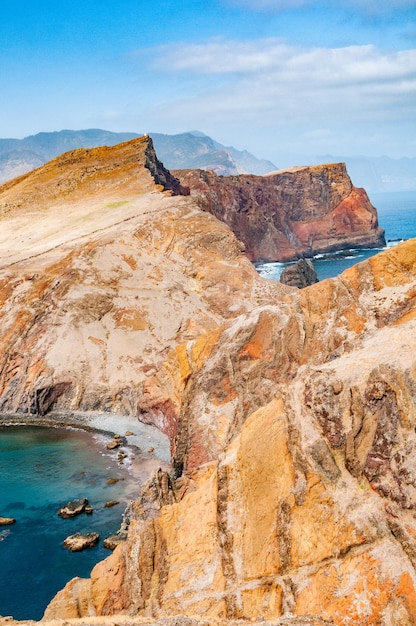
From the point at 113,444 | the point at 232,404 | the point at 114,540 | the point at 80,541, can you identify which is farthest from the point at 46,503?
the point at 232,404

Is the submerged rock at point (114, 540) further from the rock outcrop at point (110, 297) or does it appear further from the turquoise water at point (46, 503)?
the rock outcrop at point (110, 297)

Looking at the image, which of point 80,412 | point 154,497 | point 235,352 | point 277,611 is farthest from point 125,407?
point 277,611

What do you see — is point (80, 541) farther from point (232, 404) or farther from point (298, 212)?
point (298, 212)

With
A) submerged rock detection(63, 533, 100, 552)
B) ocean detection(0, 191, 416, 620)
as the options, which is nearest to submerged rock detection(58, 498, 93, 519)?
ocean detection(0, 191, 416, 620)

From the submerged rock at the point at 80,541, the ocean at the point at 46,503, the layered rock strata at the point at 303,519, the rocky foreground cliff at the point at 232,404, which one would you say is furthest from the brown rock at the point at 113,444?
the layered rock strata at the point at 303,519

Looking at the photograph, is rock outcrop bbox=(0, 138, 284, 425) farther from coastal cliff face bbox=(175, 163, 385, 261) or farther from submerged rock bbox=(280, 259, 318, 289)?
coastal cliff face bbox=(175, 163, 385, 261)

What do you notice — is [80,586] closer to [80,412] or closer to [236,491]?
[236,491]
